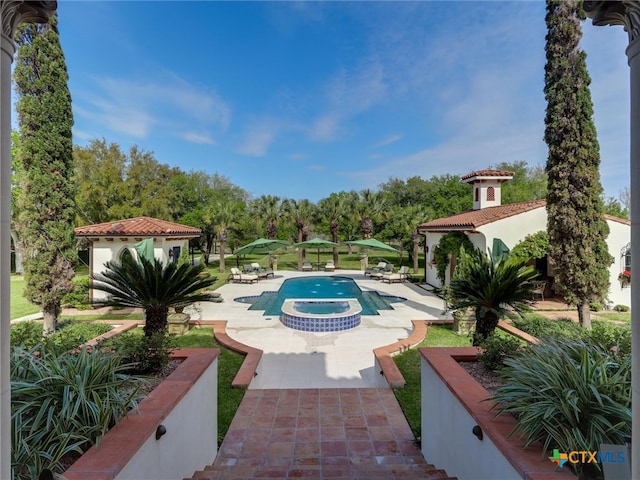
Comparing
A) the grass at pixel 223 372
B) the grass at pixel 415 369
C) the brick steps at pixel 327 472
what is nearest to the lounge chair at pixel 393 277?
the grass at pixel 415 369

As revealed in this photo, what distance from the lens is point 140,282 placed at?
6.52 m

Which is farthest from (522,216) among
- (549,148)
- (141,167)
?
(141,167)

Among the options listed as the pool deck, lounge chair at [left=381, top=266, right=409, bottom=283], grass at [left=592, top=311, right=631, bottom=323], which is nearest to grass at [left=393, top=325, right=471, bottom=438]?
the pool deck

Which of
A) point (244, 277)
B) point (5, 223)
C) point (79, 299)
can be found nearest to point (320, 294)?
point (244, 277)

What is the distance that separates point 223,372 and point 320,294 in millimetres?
13634

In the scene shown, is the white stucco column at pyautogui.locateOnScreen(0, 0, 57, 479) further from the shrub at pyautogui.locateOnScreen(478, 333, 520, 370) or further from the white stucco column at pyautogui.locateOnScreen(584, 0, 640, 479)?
the shrub at pyautogui.locateOnScreen(478, 333, 520, 370)

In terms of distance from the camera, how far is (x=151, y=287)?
258 inches

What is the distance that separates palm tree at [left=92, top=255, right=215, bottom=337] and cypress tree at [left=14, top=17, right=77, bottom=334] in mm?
7393

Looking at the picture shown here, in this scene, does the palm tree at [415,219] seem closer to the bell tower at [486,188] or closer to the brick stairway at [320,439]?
the bell tower at [486,188]

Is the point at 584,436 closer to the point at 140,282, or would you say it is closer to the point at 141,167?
the point at 140,282

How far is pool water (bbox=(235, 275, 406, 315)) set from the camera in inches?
673

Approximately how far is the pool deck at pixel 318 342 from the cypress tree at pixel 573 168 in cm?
506

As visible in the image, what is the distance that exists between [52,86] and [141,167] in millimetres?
23484

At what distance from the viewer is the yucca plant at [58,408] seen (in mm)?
2615
